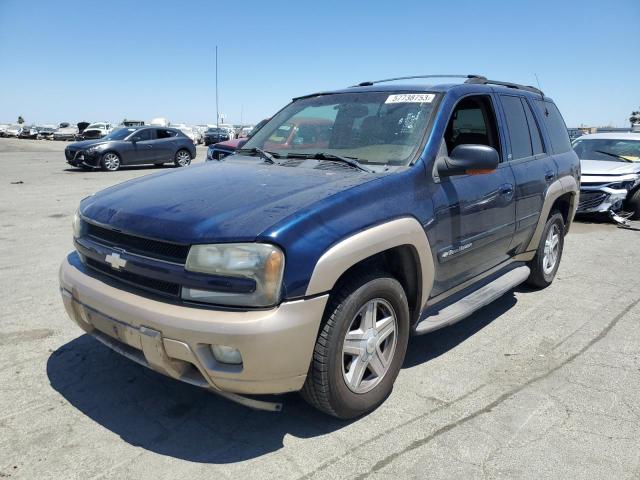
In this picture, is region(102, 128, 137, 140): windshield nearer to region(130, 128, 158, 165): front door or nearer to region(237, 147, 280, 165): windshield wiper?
region(130, 128, 158, 165): front door

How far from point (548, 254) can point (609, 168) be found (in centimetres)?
529

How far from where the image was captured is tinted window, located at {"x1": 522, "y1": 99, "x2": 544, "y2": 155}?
4547 millimetres

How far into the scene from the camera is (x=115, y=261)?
8.54 feet

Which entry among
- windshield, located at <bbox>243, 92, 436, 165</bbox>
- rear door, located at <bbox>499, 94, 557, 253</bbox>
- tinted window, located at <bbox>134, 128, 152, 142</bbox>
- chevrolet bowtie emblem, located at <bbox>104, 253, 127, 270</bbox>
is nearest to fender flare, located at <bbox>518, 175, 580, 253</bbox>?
rear door, located at <bbox>499, 94, 557, 253</bbox>

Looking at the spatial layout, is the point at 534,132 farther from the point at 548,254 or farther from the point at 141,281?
the point at 141,281

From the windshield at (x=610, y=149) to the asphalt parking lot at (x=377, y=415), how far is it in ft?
22.0

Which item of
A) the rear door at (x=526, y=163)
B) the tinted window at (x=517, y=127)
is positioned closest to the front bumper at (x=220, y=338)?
the rear door at (x=526, y=163)

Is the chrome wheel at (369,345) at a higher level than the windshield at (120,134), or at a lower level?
lower

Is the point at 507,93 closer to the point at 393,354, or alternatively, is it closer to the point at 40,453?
the point at 393,354

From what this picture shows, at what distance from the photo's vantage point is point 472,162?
10.2 ft

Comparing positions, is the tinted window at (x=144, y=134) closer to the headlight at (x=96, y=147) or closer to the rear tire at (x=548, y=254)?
the headlight at (x=96, y=147)

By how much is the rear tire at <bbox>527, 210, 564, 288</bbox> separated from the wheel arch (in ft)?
7.62

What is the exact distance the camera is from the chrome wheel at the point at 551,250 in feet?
16.6

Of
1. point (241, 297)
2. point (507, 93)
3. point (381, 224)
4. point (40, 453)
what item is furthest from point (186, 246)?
point (507, 93)
